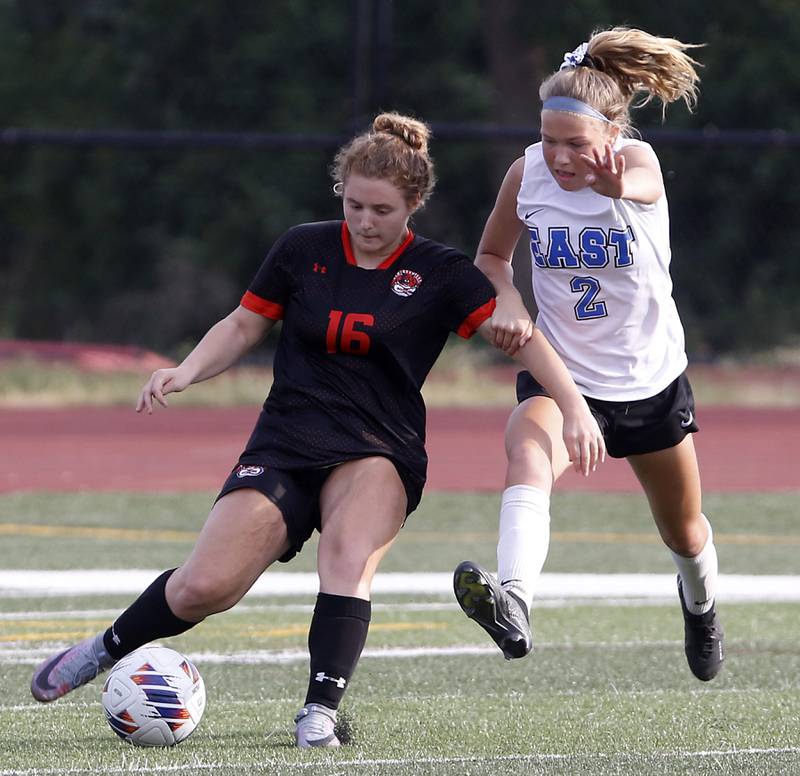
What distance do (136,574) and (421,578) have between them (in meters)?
1.50

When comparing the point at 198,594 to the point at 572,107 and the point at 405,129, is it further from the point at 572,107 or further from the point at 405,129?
the point at 572,107

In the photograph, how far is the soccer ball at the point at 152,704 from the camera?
4.67 meters

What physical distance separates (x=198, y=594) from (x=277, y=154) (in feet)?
79.8

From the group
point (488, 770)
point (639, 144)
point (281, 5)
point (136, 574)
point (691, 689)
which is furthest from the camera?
point (281, 5)

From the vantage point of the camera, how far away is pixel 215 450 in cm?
1642

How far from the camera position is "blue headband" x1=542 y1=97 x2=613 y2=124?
4.82m

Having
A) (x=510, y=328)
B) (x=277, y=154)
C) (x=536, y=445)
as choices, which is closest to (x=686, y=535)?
(x=536, y=445)

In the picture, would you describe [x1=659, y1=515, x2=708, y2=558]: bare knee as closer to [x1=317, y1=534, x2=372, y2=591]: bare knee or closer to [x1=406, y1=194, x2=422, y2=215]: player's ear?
[x1=317, y1=534, x2=372, y2=591]: bare knee

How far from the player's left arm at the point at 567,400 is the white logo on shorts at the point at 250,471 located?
29.2 inches

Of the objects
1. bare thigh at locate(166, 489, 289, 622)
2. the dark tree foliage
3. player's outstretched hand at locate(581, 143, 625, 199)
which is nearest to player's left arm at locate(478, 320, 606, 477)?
player's outstretched hand at locate(581, 143, 625, 199)

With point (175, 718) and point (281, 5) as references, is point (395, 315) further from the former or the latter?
point (281, 5)

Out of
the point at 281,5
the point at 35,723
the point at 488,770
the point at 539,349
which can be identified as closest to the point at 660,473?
the point at 539,349

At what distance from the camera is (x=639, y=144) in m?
5.08

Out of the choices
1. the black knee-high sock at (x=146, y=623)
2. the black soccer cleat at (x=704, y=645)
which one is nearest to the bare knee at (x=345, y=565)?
the black knee-high sock at (x=146, y=623)
